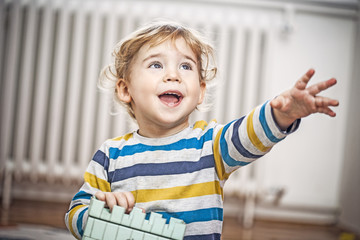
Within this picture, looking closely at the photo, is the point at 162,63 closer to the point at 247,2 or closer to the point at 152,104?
the point at 152,104

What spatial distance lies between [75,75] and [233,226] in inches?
42.3

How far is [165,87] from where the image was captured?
724mm

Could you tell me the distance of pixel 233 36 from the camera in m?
2.03

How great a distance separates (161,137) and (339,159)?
1.69m

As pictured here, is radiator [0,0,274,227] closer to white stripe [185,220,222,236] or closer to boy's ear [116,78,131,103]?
boy's ear [116,78,131,103]

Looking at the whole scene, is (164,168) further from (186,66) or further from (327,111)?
(327,111)

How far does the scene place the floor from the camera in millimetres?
1669

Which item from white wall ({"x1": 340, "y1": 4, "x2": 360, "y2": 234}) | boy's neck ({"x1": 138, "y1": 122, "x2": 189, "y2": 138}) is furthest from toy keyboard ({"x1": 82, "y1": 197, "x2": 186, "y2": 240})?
white wall ({"x1": 340, "y1": 4, "x2": 360, "y2": 234})

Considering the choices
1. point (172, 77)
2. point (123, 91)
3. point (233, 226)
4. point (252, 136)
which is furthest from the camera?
point (233, 226)

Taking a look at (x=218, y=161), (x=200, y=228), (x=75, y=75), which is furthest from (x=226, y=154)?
(x=75, y=75)

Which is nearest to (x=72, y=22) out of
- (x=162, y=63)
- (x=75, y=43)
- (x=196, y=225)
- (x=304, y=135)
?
(x=75, y=43)

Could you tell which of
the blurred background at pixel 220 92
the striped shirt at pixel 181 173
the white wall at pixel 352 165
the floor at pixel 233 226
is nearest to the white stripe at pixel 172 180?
the striped shirt at pixel 181 173

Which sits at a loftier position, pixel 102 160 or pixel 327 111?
pixel 327 111

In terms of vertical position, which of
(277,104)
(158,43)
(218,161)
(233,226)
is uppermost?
(158,43)
